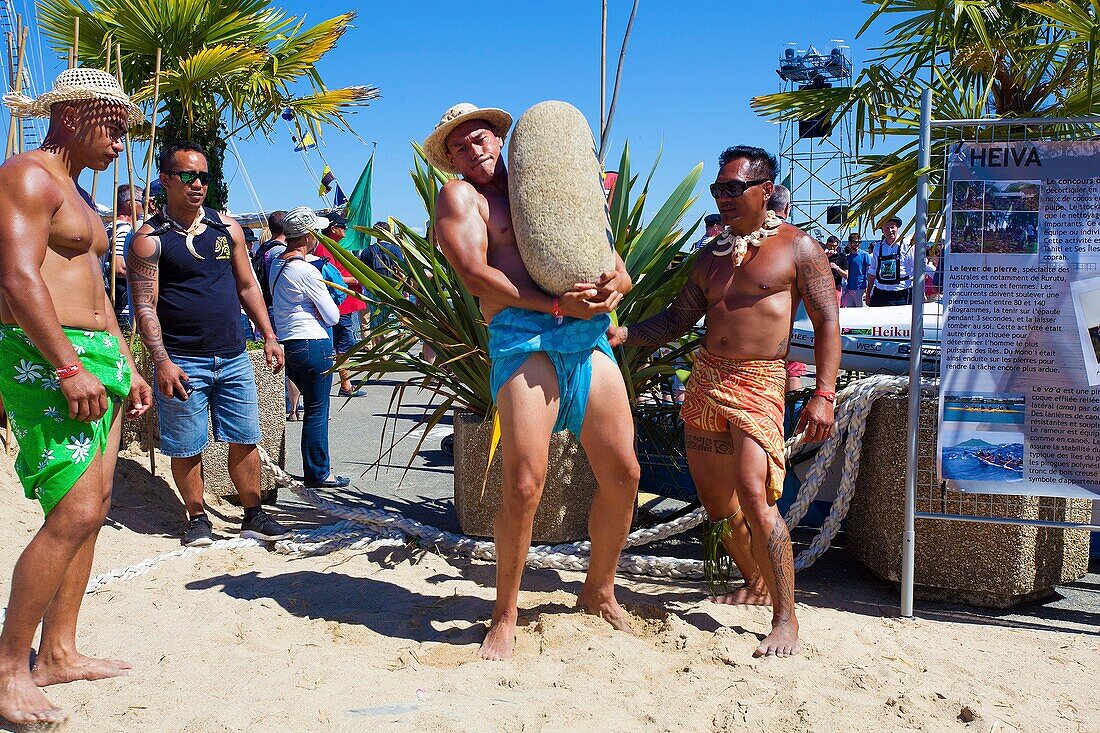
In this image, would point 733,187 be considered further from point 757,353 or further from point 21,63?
point 21,63

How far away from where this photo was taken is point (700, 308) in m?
3.92

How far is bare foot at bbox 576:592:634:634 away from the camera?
359cm

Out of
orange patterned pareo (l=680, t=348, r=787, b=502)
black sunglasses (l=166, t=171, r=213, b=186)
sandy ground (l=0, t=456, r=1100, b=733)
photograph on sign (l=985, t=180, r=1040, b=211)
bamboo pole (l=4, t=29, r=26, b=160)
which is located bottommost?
sandy ground (l=0, t=456, r=1100, b=733)

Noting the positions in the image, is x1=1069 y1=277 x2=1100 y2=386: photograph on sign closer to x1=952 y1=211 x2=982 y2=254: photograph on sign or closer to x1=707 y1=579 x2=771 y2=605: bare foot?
x1=952 y1=211 x2=982 y2=254: photograph on sign

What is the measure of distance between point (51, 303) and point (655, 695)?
221 centimetres

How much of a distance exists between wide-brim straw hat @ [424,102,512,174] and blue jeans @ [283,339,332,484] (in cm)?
259

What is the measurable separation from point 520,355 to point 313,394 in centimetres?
300

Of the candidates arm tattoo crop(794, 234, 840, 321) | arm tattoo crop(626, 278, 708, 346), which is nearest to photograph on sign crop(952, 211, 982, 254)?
arm tattoo crop(794, 234, 840, 321)

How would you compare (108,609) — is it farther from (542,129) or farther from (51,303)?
(542,129)

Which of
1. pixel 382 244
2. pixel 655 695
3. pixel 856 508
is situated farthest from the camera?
pixel 382 244

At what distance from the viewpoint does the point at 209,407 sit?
4848mm

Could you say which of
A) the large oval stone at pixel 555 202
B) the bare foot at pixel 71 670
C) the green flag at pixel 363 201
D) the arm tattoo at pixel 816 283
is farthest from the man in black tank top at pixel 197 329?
the green flag at pixel 363 201

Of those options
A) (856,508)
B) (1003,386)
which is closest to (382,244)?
(856,508)

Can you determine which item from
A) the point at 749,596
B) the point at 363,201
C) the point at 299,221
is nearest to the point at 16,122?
the point at 299,221
